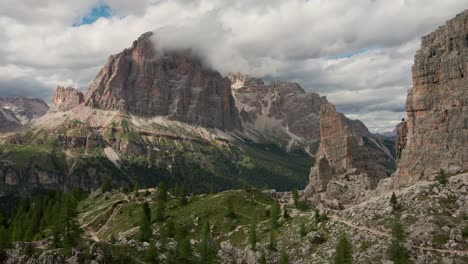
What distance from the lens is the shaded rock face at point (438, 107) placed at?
524 feet

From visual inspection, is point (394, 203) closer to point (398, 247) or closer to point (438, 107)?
point (398, 247)

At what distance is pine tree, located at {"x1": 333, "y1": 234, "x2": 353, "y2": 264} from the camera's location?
365ft

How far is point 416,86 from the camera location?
17638 cm

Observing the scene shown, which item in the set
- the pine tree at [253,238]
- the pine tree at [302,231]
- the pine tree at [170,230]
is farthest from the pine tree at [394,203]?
the pine tree at [170,230]

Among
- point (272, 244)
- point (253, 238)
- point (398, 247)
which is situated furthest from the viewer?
point (253, 238)

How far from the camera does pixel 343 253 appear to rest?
112312 mm

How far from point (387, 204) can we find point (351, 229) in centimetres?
1571

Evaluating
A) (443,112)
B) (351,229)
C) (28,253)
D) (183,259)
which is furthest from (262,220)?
(28,253)

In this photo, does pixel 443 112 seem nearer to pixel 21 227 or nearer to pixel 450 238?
pixel 450 238

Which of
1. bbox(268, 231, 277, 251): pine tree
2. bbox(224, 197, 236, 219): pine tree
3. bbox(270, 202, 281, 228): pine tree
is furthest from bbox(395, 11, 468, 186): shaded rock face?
bbox(224, 197, 236, 219): pine tree

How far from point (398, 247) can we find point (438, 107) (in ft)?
252

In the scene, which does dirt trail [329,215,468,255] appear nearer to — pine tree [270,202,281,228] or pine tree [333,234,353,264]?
pine tree [333,234,353,264]

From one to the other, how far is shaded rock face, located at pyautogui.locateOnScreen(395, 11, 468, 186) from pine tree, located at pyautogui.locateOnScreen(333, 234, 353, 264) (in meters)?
62.2

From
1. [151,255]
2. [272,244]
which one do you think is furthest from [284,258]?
[151,255]
